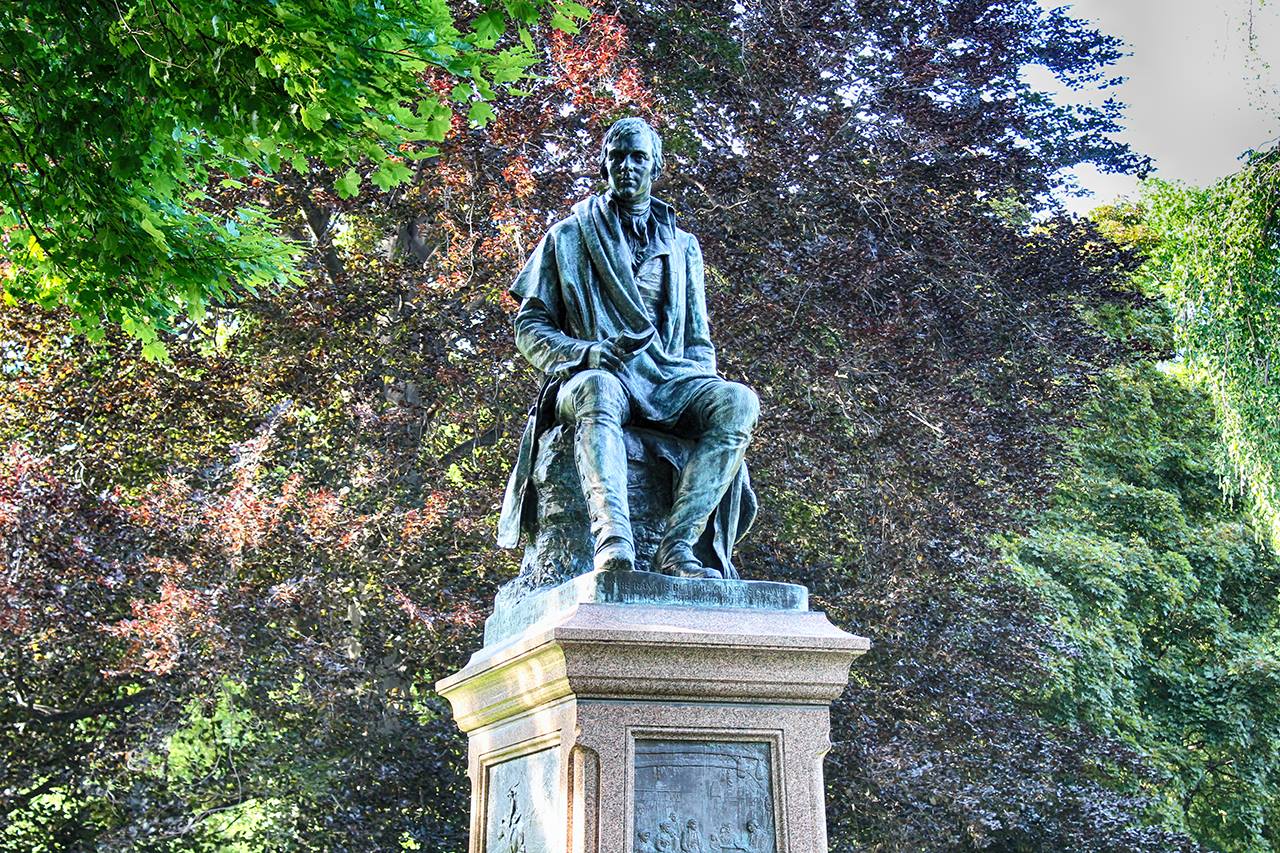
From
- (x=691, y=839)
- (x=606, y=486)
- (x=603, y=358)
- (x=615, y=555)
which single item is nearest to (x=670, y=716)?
(x=691, y=839)

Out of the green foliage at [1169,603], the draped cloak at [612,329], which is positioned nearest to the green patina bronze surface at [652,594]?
the draped cloak at [612,329]

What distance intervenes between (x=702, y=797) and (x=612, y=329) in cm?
193

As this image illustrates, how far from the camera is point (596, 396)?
16.0ft

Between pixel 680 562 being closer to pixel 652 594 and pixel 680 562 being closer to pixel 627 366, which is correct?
pixel 652 594

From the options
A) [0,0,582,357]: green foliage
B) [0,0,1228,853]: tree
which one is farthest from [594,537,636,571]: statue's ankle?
[0,0,1228,853]: tree

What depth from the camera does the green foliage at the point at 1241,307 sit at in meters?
10.9

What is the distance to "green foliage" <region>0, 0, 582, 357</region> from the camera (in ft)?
19.4

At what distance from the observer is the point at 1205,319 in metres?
11.8

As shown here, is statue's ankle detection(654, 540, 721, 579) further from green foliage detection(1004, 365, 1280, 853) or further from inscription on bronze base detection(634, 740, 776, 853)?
green foliage detection(1004, 365, 1280, 853)

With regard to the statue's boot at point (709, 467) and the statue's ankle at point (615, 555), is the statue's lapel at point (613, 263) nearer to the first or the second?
the statue's boot at point (709, 467)

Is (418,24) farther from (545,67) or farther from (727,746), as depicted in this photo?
(545,67)

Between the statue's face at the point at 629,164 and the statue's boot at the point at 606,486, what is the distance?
1122mm

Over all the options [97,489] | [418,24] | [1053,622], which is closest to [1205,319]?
[1053,622]

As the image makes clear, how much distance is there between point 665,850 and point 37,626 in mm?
7585
